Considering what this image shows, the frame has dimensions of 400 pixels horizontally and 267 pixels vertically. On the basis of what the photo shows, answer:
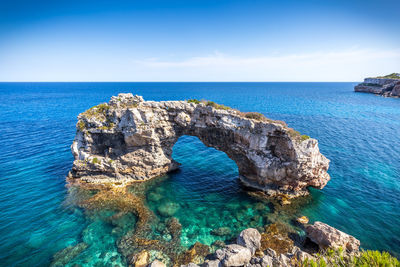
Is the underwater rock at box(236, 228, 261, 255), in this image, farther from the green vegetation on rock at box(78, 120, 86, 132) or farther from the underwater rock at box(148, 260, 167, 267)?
the green vegetation on rock at box(78, 120, 86, 132)

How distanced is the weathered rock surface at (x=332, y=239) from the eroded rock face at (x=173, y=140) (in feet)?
23.4

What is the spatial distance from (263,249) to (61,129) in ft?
185

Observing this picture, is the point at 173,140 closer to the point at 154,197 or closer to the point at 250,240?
the point at 154,197

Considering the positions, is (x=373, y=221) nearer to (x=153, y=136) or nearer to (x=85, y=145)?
(x=153, y=136)

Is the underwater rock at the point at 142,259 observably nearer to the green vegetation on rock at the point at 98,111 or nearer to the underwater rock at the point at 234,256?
the underwater rock at the point at 234,256

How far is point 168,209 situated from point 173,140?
10318mm

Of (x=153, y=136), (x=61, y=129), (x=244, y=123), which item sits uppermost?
(x=244, y=123)

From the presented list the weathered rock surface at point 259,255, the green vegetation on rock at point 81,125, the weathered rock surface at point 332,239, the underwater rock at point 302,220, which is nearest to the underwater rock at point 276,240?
the weathered rock surface at point 259,255

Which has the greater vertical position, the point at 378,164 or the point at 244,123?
the point at 244,123

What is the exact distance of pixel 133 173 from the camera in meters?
28.5

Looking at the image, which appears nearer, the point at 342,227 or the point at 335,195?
the point at 342,227

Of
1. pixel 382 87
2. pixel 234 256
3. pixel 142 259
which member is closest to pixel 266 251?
pixel 234 256

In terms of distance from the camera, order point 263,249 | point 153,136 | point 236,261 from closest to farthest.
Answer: point 236,261 → point 263,249 → point 153,136

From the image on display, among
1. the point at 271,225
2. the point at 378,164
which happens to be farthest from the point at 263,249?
the point at 378,164
